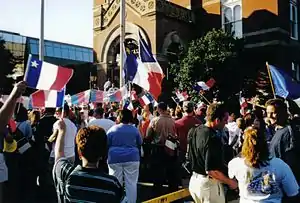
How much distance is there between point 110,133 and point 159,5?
1987cm

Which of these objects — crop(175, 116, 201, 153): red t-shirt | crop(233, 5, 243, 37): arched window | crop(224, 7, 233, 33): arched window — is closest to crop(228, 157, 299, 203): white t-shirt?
crop(175, 116, 201, 153): red t-shirt

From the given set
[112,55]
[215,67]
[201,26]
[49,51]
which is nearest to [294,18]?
[201,26]

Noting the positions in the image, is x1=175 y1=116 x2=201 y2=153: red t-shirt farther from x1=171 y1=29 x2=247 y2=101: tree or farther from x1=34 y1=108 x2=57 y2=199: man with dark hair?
x1=171 y1=29 x2=247 y2=101: tree

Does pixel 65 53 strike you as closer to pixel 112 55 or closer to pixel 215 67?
pixel 112 55

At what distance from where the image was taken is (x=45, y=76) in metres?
6.58

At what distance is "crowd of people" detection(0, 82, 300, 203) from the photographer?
3252mm

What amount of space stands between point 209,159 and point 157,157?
468cm

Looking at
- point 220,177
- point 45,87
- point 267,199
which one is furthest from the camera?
point 45,87

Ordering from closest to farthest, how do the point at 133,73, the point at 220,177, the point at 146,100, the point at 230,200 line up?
the point at 220,177 < the point at 230,200 < the point at 133,73 < the point at 146,100

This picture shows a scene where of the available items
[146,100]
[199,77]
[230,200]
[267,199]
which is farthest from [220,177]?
[199,77]

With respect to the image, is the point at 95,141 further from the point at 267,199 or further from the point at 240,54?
the point at 240,54

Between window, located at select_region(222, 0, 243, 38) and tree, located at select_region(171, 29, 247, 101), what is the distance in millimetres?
3859

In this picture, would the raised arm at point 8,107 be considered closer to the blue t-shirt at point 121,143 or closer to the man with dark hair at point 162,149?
the blue t-shirt at point 121,143

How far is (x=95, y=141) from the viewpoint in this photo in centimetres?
323
